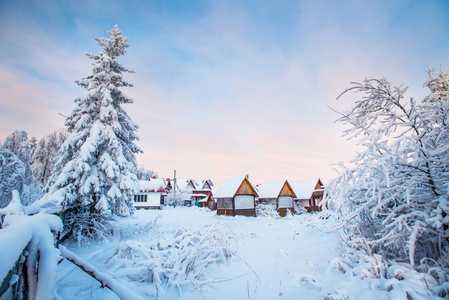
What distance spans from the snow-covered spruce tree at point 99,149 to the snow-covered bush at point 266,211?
59.8ft

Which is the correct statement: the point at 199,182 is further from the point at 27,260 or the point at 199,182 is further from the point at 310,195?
the point at 27,260

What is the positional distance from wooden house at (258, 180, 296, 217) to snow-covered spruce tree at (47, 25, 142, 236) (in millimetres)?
20943

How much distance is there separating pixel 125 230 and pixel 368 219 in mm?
10980

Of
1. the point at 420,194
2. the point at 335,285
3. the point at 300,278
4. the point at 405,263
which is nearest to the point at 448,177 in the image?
the point at 420,194

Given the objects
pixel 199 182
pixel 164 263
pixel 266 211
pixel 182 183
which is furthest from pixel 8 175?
pixel 199 182

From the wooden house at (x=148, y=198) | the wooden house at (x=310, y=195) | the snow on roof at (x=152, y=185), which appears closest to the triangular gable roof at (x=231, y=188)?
the wooden house at (x=310, y=195)

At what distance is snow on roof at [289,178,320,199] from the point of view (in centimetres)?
2998

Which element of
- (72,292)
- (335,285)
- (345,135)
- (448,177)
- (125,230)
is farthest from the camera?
(125,230)

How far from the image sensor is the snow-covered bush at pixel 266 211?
2435 centimetres

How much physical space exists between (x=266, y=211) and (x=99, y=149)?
21005 mm

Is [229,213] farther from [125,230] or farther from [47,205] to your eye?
[47,205]

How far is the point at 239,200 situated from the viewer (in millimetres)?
24016

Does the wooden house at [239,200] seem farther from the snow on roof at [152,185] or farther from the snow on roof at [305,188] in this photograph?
the snow on roof at [152,185]

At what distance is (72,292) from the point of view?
3.19 metres
